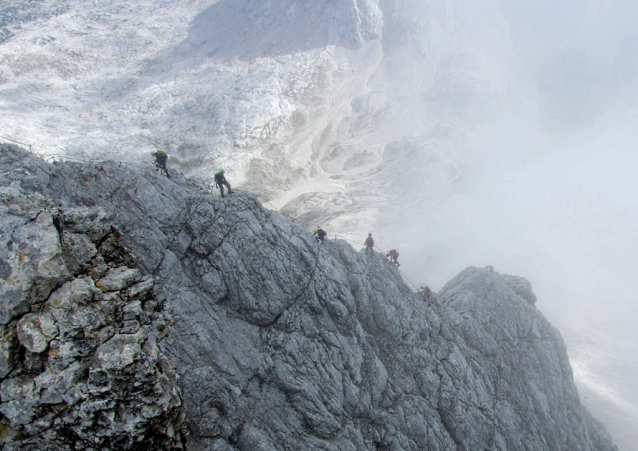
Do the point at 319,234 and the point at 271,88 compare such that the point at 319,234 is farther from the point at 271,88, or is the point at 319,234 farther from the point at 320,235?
the point at 271,88

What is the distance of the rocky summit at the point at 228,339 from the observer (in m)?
8.38

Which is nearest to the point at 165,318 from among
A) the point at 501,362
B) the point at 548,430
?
the point at 501,362

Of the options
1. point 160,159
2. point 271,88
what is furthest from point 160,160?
point 271,88

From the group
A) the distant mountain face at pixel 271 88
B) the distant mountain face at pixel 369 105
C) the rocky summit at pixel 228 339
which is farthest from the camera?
the distant mountain face at pixel 271 88

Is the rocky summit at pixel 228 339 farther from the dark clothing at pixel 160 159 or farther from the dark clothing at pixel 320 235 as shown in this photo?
the dark clothing at pixel 160 159

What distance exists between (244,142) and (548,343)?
167ft

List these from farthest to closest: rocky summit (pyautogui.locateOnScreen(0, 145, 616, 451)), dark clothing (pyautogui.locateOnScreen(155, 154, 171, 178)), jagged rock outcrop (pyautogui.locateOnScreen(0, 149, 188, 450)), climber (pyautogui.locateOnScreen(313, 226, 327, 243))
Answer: climber (pyautogui.locateOnScreen(313, 226, 327, 243)), dark clothing (pyautogui.locateOnScreen(155, 154, 171, 178)), rocky summit (pyautogui.locateOnScreen(0, 145, 616, 451)), jagged rock outcrop (pyautogui.locateOnScreen(0, 149, 188, 450))

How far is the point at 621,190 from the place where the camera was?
68688mm

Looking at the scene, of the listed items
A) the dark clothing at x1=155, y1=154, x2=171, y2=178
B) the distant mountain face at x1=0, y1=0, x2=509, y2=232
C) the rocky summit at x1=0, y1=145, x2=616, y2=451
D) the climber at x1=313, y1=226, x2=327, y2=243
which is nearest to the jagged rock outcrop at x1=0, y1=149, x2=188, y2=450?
the rocky summit at x1=0, y1=145, x2=616, y2=451

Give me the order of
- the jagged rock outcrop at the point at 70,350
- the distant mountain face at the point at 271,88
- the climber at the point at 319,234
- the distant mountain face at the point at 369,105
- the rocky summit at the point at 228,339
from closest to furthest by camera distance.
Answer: the jagged rock outcrop at the point at 70,350 < the rocky summit at the point at 228,339 < the climber at the point at 319,234 < the distant mountain face at the point at 369,105 < the distant mountain face at the point at 271,88

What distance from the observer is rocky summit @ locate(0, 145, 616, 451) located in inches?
330

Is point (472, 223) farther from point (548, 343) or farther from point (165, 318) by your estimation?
point (165, 318)

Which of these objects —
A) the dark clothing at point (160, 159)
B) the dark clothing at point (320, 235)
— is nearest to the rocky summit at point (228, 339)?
the dark clothing at point (320, 235)

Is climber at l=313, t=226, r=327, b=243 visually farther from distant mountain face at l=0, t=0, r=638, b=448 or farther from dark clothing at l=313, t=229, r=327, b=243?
distant mountain face at l=0, t=0, r=638, b=448
